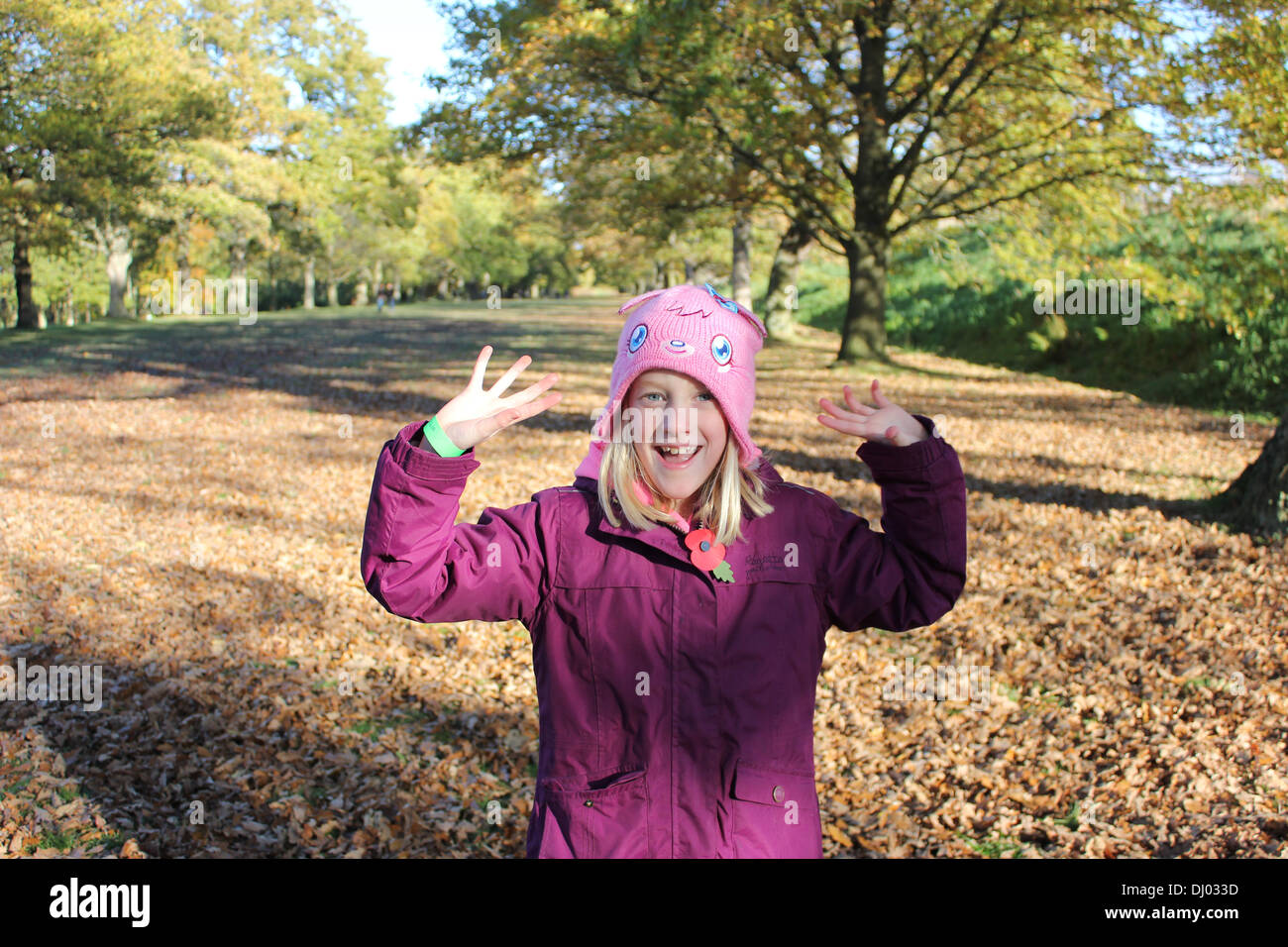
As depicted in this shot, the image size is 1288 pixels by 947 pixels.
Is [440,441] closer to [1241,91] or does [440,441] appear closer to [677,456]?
[677,456]

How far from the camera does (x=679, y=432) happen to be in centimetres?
243

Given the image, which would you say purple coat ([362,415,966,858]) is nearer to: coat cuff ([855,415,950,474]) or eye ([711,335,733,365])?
coat cuff ([855,415,950,474])

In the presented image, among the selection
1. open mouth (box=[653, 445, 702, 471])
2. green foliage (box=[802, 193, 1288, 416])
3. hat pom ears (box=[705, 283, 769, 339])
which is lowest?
open mouth (box=[653, 445, 702, 471])

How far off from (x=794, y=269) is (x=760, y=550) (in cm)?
3053

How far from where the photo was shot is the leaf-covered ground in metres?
4.79

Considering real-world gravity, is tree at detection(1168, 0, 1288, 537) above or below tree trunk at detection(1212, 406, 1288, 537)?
above

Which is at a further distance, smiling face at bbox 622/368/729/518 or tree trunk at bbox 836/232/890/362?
tree trunk at bbox 836/232/890/362

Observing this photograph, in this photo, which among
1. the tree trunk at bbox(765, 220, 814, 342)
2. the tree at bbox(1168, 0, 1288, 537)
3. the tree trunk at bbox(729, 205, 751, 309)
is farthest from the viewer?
the tree trunk at bbox(729, 205, 751, 309)

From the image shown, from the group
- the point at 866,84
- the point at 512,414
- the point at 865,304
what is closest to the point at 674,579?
the point at 512,414

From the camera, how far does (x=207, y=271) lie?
253 ft

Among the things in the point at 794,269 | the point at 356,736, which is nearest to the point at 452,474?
the point at 356,736

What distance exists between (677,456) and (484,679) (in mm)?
4452

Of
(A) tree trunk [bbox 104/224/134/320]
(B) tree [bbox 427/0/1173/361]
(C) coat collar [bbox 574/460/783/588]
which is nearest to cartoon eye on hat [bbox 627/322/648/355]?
(C) coat collar [bbox 574/460/783/588]
